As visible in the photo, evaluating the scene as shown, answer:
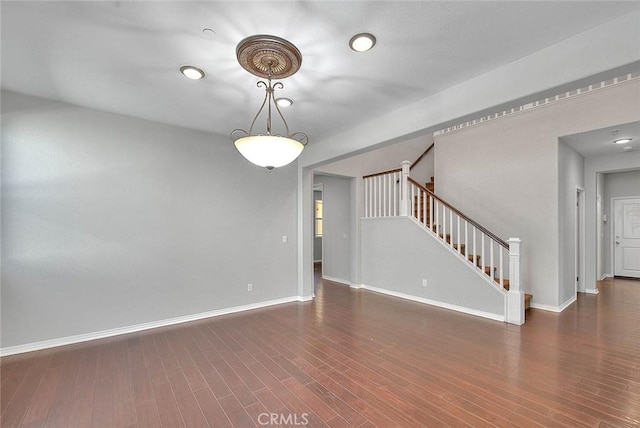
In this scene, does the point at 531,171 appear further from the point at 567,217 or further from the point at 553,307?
the point at 553,307

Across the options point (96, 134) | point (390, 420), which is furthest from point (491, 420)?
point (96, 134)

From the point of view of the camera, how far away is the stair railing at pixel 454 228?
397 cm

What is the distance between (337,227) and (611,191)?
7062 millimetres

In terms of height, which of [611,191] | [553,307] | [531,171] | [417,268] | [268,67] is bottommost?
[553,307]

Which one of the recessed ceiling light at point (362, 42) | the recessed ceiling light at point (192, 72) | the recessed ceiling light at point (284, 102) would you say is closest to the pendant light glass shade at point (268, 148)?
the recessed ceiling light at point (362, 42)

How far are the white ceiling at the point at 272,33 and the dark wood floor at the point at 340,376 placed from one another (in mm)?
2770

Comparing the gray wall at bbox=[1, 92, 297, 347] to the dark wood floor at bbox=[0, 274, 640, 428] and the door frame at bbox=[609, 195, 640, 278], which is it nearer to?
the dark wood floor at bbox=[0, 274, 640, 428]

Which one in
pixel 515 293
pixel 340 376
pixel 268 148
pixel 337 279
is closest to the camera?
pixel 268 148

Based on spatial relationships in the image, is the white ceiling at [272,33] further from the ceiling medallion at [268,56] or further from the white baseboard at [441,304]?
the white baseboard at [441,304]

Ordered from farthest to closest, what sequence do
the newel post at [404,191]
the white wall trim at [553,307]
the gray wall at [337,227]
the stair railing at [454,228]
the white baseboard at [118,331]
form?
the gray wall at [337,227]
the newel post at [404,191]
the white wall trim at [553,307]
the stair railing at [454,228]
the white baseboard at [118,331]

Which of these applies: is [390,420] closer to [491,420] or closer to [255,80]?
[491,420]

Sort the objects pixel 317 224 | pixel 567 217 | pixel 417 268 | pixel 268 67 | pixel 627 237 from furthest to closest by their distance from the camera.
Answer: pixel 317 224, pixel 627 237, pixel 417 268, pixel 567 217, pixel 268 67

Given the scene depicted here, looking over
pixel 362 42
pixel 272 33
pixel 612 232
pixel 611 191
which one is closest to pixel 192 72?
pixel 272 33

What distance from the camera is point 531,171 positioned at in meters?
4.66
